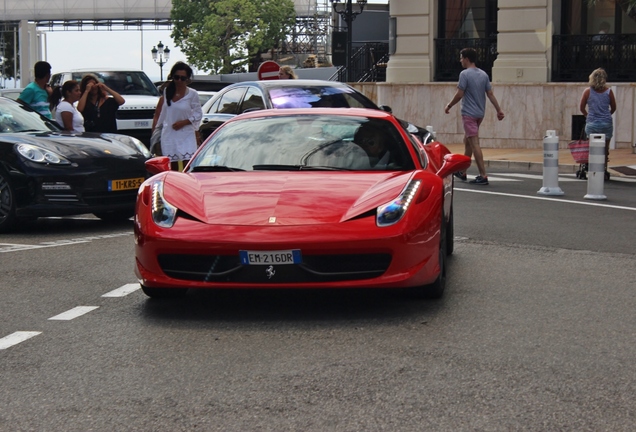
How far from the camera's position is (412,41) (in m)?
29.4

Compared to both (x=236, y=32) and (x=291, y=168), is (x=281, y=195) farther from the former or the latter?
(x=236, y=32)

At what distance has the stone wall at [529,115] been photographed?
958 inches

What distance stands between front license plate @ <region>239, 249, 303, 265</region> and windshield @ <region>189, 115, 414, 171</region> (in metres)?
1.17

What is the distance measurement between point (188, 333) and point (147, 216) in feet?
3.30

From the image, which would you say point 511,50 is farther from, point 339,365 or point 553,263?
point 339,365

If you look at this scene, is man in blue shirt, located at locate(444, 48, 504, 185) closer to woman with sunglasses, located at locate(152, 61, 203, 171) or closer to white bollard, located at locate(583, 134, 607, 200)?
white bollard, located at locate(583, 134, 607, 200)

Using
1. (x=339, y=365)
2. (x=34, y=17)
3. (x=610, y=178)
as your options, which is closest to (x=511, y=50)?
(x=610, y=178)

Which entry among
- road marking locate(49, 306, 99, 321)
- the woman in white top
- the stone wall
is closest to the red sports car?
road marking locate(49, 306, 99, 321)

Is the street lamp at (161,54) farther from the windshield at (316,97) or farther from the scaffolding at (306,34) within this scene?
the windshield at (316,97)

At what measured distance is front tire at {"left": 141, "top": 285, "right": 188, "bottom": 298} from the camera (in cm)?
729

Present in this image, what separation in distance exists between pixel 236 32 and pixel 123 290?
85.8 m

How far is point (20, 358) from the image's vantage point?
19.2 ft

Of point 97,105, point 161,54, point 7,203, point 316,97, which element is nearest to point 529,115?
point 316,97

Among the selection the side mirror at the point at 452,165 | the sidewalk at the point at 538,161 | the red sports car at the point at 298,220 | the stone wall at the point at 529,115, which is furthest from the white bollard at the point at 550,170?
the stone wall at the point at 529,115
